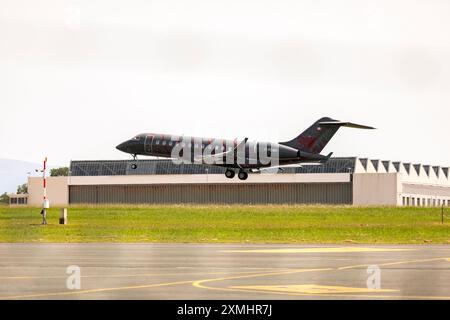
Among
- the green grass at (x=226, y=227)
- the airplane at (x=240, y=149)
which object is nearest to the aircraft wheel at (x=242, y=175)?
the airplane at (x=240, y=149)

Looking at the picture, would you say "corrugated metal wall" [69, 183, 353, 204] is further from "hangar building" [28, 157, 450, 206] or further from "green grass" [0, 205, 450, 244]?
"green grass" [0, 205, 450, 244]

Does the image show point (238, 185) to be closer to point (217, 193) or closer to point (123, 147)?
point (217, 193)

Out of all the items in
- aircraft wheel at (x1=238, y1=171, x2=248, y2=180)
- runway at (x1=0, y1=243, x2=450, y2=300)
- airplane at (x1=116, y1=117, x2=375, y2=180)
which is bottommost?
runway at (x1=0, y1=243, x2=450, y2=300)

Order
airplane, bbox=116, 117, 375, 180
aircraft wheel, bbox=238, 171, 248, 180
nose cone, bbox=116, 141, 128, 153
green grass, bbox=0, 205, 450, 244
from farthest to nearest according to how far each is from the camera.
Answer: nose cone, bbox=116, 141, 128, 153, airplane, bbox=116, 117, 375, 180, aircraft wheel, bbox=238, 171, 248, 180, green grass, bbox=0, 205, 450, 244

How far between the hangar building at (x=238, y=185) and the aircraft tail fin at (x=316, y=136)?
26.4 m

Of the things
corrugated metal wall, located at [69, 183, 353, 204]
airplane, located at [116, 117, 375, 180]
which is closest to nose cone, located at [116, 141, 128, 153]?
airplane, located at [116, 117, 375, 180]

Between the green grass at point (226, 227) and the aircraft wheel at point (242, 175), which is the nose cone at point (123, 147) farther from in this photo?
the aircraft wheel at point (242, 175)

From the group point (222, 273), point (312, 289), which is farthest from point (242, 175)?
point (312, 289)

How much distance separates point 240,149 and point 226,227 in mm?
32042

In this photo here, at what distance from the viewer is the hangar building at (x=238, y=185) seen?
420ft

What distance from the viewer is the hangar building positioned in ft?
420

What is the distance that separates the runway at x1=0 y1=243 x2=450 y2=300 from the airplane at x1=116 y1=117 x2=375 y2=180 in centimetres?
5488

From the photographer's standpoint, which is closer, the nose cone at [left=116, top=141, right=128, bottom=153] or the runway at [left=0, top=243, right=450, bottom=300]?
the runway at [left=0, top=243, right=450, bottom=300]
